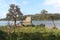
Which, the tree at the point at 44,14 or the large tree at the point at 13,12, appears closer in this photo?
the large tree at the point at 13,12

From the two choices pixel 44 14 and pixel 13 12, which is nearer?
pixel 13 12

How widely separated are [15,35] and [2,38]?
836 millimetres

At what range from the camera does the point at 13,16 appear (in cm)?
2406

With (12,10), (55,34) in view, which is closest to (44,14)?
(12,10)

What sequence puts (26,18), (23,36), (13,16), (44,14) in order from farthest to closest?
(44,14), (26,18), (13,16), (23,36)

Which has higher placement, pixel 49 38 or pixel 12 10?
pixel 12 10

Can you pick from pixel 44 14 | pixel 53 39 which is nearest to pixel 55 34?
pixel 53 39

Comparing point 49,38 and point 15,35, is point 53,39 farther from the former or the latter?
point 15,35

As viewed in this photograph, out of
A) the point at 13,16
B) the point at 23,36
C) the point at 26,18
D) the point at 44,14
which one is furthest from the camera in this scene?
the point at 44,14

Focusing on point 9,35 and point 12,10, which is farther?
point 12,10

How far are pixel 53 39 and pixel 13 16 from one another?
10620mm

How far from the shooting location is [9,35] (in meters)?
14.0

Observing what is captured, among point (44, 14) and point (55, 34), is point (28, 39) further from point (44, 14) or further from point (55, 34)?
point (44, 14)

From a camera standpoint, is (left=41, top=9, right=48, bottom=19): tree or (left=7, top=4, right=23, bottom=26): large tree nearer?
(left=7, top=4, right=23, bottom=26): large tree
